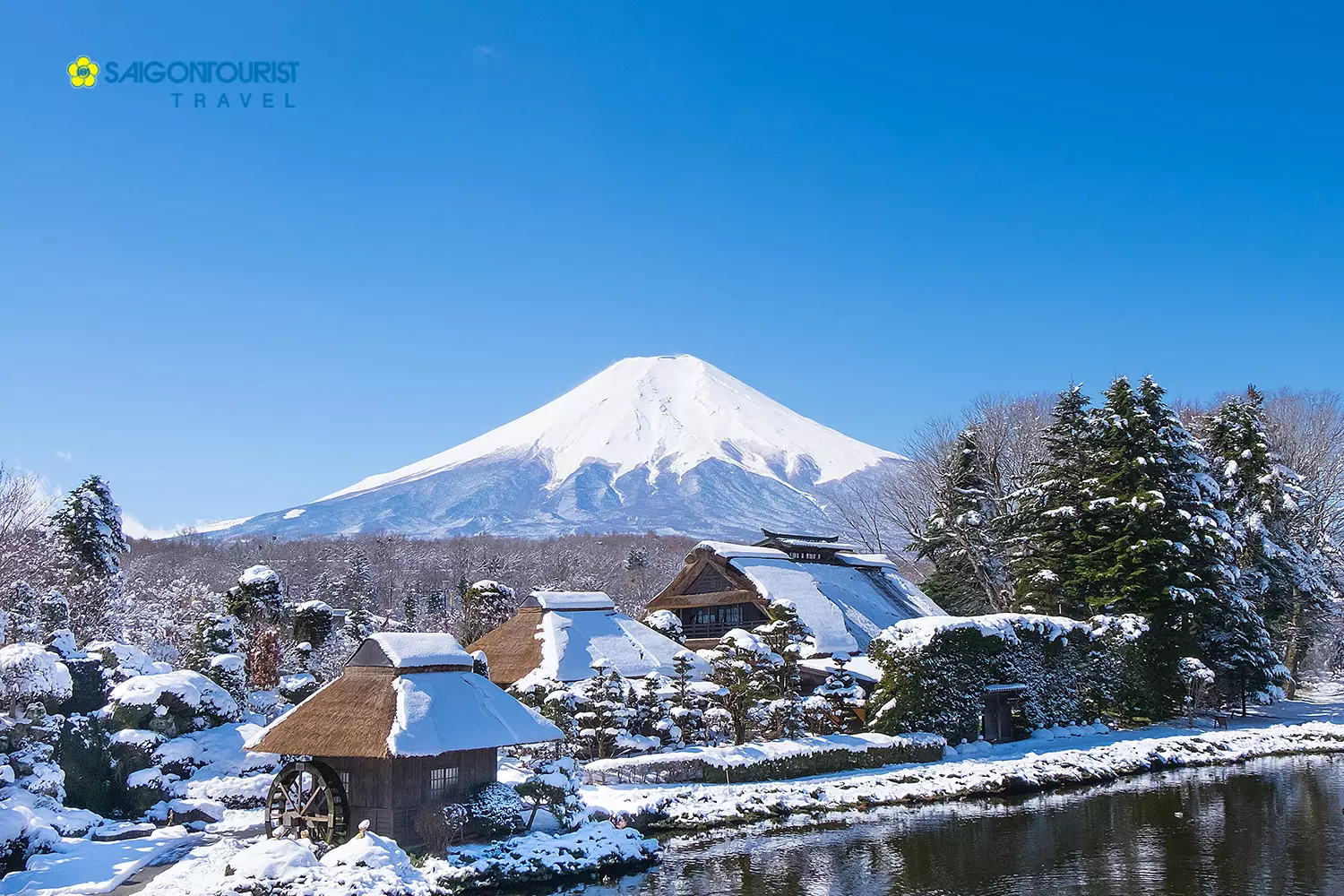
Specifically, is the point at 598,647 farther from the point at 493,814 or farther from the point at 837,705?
the point at 493,814

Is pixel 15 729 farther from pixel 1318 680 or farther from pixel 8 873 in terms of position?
pixel 1318 680

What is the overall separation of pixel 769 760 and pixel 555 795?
720 centimetres

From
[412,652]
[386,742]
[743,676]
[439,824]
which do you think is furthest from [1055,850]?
[412,652]

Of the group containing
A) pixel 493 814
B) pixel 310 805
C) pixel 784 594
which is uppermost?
pixel 784 594

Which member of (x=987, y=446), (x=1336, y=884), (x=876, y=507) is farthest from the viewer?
(x=876, y=507)

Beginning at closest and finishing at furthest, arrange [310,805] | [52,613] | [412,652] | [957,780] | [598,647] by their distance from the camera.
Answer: [310,805] → [412,652] → [957,780] → [52,613] → [598,647]

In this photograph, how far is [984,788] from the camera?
24.8 metres

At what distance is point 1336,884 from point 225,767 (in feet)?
78.6

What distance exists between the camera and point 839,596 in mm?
38594

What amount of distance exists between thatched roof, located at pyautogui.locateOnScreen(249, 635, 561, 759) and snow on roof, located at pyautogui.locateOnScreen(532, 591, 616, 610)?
1276 cm

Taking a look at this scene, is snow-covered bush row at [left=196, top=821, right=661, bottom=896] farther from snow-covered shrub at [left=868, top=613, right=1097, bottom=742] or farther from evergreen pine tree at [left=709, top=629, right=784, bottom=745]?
snow-covered shrub at [left=868, top=613, right=1097, bottom=742]

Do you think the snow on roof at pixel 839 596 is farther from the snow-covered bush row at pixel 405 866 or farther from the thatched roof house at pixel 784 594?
the snow-covered bush row at pixel 405 866

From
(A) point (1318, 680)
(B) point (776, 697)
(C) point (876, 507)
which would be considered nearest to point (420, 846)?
(B) point (776, 697)

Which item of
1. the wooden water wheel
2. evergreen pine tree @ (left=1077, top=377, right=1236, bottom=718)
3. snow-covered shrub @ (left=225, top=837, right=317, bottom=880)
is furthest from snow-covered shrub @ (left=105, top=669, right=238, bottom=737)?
evergreen pine tree @ (left=1077, top=377, right=1236, bottom=718)
